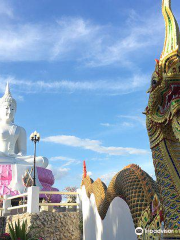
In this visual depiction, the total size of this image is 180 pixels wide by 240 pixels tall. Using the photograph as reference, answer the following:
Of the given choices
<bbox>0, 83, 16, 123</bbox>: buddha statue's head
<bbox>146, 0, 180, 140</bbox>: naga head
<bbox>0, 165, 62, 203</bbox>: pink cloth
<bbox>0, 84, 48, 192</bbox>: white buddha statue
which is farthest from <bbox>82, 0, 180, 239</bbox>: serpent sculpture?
<bbox>0, 83, 16, 123</bbox>: buddha statue's head

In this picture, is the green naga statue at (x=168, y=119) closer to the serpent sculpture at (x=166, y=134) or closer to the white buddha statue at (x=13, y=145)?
the serpent sculpture at (x=166, y=134)

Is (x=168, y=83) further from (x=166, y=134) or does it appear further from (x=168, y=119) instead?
(x=166, y=134)

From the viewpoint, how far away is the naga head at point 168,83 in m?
3.96

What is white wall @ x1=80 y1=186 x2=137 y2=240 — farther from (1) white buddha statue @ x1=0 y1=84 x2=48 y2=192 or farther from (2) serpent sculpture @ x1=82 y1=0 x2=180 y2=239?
(1) white buddha statue @ x1=0 y1=84 x2=48 y2=192

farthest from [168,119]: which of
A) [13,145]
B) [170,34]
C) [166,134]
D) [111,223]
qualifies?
[13,145]

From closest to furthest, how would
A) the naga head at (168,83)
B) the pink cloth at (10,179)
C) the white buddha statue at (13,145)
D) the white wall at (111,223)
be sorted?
the naga head at (168,83) < the white wall at (111,223) < the pink cloth at (10,179) < the white buddha statue at (13,145)

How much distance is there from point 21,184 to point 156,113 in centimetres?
1661

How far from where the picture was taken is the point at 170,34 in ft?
13.4

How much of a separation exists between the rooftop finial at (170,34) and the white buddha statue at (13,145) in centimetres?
1666

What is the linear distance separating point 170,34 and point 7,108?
66.2 ft

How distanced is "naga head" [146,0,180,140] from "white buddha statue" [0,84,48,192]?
16304mm

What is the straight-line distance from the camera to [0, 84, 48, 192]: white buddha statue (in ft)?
63.8

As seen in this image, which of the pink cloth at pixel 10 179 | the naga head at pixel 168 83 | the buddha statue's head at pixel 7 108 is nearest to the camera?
the naga head at pixel 168 83

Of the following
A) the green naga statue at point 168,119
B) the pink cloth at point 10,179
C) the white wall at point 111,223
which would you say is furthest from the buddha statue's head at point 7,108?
the green naga statue at point 168,119
